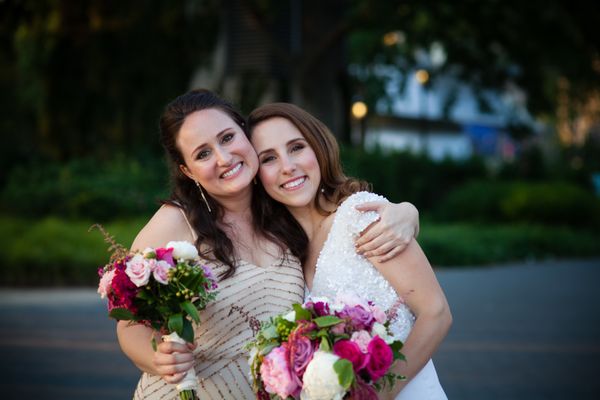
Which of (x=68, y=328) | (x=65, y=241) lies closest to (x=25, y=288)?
(x=65, y=241)

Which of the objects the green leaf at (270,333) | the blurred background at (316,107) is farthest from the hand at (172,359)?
the blurred background at (316,107)

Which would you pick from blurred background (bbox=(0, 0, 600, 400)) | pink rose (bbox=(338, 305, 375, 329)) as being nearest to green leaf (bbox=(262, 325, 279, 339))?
pink rose (bbox=(338, 305, 375, 329))

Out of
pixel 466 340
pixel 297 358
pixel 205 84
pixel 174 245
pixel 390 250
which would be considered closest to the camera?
pixel 297 358

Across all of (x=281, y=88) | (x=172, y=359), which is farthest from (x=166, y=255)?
(x=281, y=88)

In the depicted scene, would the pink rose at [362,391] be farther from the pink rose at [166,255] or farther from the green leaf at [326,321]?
the pink rose at [166,255]

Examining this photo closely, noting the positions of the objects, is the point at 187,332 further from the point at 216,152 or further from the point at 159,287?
the point at 216,152

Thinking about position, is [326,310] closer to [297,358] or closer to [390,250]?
[297,358]

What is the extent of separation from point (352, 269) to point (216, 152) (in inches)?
28.9

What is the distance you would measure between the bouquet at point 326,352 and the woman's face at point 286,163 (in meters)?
0.94

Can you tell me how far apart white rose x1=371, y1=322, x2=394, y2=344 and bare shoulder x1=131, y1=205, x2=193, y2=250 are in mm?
1064

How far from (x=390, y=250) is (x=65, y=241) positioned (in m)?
10.6

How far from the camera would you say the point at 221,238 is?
3484mm

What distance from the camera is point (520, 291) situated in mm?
12719

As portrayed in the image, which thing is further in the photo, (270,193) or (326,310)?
(270,193)
